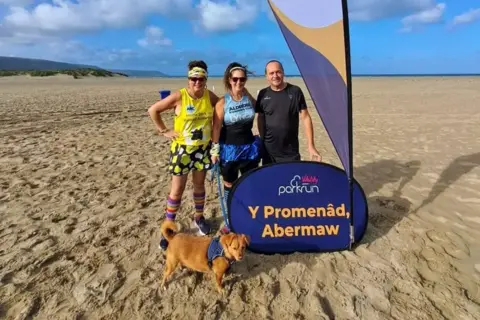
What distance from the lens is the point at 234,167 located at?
3764mm

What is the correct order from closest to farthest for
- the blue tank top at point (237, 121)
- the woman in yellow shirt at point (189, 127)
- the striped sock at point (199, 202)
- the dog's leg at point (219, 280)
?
the dog's leg at point (219, 280), the woman in yellow shirt at point (189, 127), the blue tank top at point (237, 121), the striped sock at point (199, 202)

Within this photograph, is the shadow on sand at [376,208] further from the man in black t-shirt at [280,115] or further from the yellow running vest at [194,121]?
the yellow running vest at [194,121]

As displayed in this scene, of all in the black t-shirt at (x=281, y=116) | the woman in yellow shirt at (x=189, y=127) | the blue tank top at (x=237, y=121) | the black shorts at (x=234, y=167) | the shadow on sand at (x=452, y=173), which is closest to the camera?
the woman in yellow shirt at (x=189, y=127)

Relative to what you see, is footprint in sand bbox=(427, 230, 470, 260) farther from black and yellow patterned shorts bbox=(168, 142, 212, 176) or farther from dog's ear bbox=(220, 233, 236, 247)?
black and yellow patterned shorts bbox=(168, 142, 212, 176)

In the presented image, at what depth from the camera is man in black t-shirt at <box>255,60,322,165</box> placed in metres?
3.62

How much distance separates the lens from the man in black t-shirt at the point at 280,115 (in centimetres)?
362

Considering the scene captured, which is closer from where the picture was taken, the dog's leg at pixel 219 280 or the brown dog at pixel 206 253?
the brown dog at pixel 206 253

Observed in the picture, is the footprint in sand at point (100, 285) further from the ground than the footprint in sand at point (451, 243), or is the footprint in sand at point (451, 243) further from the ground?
the footprint in sand at point (451, 243)

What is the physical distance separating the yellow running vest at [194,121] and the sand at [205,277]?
1.24 metres

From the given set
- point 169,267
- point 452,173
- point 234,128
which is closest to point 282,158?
point 234,128

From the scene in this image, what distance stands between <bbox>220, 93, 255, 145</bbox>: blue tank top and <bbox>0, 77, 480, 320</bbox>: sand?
3.98ft

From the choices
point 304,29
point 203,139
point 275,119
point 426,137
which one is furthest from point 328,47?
point 426,137

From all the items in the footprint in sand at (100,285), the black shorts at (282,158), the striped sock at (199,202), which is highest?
the black shorts at (282,158)

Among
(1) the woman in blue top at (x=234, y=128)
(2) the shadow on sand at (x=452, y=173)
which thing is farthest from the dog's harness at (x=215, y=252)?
(2) the shadow on sand at (x=452, y=173)
